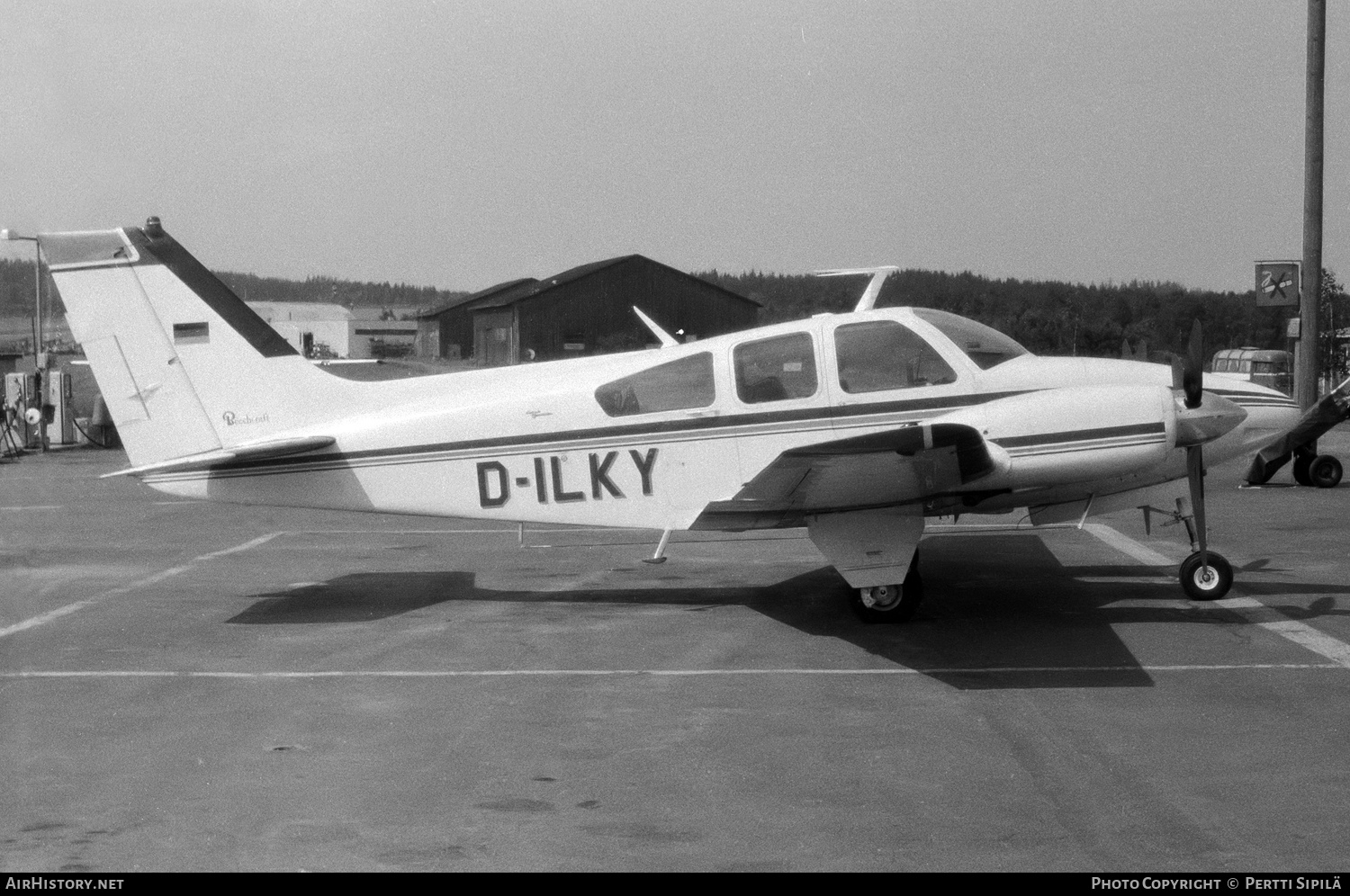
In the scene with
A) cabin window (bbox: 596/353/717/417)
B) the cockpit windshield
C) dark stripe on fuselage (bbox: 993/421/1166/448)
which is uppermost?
the cockpit windshield

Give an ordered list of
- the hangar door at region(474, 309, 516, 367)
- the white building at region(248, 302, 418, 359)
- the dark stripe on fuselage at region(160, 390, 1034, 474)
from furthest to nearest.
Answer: the white building at region(248, 302, 418, 359) → the hangar door at region(474, 309, 516, 367) → the dark stripe on fuselage at region(160, 390, 1034, 474)

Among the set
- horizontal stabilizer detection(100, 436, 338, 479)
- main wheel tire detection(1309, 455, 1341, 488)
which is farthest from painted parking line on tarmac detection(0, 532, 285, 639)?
main wheel tire detection(1309, 455, 1341, 488)

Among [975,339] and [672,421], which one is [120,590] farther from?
[975,339]

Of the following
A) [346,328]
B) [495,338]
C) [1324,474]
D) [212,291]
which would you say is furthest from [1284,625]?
[346,328]

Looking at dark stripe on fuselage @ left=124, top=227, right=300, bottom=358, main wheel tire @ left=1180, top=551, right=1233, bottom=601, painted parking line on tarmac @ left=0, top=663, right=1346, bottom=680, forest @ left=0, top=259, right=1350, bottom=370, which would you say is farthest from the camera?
forest @ left=0, top=259, right=1350, bottom=370

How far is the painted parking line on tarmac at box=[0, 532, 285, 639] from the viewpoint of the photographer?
10.2 meters

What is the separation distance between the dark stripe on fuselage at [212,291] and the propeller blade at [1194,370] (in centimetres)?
720

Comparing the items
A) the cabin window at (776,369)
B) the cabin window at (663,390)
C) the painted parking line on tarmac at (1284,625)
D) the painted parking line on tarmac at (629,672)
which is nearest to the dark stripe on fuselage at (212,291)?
the cabin window at (663,390)

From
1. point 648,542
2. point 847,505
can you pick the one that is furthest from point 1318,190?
point 847,505

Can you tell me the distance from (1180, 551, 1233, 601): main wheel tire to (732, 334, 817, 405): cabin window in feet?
11.3

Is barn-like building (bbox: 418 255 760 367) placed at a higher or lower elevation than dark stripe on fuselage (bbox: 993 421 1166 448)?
higher

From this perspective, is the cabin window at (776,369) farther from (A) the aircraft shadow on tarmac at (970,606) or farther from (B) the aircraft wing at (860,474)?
(A) the aircraft shadow on tarmac at (970,606)

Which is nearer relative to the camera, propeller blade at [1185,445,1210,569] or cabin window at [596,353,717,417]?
propeller blade at [1185,445,1210,569]

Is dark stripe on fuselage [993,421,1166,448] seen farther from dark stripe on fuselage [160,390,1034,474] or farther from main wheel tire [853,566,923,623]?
main wheel tire [853,566,923,623]
